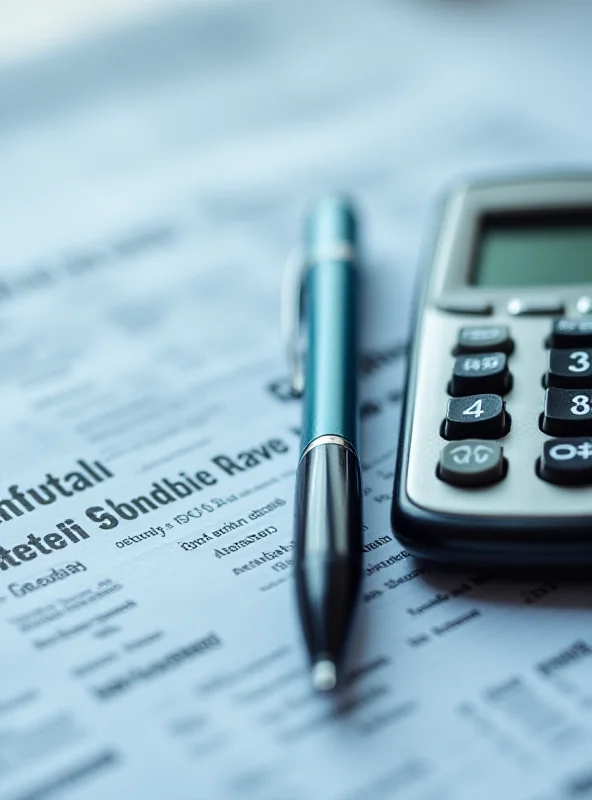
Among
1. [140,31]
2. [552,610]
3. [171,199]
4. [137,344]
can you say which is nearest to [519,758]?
[552,610]

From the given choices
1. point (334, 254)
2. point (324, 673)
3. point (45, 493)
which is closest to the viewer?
point (324, 673)

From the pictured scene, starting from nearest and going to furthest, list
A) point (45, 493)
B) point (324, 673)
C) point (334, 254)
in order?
point (324, 673)
point (45, 493)
point (334, 254)

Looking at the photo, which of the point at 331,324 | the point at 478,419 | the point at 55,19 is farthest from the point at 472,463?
the point at 55,19

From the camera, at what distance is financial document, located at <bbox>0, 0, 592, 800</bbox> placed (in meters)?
0.31

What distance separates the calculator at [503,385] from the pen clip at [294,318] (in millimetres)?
56

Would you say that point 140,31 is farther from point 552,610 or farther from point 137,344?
point 552,610

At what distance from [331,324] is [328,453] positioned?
10cm

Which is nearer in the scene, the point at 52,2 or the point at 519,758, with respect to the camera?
the point at 519,758

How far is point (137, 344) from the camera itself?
517mm

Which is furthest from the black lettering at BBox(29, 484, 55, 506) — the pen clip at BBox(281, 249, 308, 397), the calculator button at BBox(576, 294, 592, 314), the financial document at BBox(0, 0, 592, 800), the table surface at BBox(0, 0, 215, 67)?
the table surface at BBox(0, 0, 215, 67)

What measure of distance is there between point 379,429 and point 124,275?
19 centimetres

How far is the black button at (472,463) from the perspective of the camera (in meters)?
0.37

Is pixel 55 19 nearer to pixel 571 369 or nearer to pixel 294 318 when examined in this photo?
pixel 294 318

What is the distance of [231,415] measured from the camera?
0.46 m
